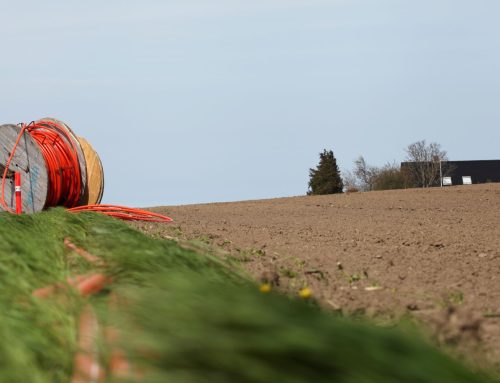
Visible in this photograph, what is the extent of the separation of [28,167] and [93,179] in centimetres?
129

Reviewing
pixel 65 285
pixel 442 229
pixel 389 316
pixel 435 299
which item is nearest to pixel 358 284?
pixel 435 299

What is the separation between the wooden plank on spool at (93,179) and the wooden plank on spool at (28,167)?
1.16 meters

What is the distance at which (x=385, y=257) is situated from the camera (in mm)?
6734

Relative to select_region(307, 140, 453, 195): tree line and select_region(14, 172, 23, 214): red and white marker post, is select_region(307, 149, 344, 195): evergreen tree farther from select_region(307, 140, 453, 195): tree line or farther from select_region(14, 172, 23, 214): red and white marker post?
select_region(14, 172, 23, 214): red and white marker post

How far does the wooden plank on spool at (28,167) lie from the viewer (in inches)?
553

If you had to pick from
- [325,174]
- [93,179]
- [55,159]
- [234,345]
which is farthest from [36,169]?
[325,174]

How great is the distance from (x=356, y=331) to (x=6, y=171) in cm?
1299

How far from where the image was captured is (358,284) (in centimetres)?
528

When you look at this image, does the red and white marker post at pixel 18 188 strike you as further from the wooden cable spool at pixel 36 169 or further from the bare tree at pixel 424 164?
the bare tree at pixel 424 164

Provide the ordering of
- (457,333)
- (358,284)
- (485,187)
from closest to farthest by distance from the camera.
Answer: (457,333), (358,284), (485,187)

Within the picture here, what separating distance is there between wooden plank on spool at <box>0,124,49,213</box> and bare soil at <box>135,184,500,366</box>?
2.69 meters

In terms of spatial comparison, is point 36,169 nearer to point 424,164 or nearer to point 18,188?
point 18,188

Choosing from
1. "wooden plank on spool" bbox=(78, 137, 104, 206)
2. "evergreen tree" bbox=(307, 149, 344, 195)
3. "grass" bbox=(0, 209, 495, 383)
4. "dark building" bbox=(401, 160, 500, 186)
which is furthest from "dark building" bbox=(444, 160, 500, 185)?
"grass" bbox=(0, 209, 495, 383)

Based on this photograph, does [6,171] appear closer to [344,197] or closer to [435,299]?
[344,197]
